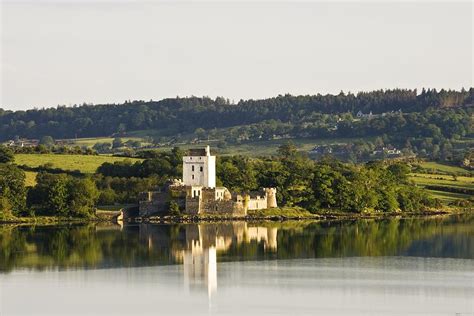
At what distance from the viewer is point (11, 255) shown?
217ft

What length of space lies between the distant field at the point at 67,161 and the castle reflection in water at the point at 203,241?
71.1 ft

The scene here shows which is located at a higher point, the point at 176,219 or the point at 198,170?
the point at 198,170

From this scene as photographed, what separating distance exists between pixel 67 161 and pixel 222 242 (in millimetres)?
40603

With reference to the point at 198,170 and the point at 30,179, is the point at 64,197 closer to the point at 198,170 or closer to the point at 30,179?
the point at 30,179

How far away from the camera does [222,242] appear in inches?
2884

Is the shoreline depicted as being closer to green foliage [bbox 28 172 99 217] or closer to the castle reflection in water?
green foliage [bbox 28 172 99 217]

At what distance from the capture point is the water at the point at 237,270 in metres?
47.5

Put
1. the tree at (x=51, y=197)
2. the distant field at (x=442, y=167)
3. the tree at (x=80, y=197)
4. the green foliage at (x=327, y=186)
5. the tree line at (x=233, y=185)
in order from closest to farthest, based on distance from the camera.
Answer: the tree at (x=51, y=197), the tree at (x=80, y=197), the tree line at (x=233, y=185), the green foliage at (x=327, y=186), the distant field at (x=442, y=167)

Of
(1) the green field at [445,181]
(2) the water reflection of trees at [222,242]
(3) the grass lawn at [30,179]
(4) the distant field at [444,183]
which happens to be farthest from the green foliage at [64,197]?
(4) the distant field at [444,183]

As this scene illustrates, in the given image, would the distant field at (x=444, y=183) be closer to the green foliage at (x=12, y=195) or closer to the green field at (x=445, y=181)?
the green field at (x=445, y=181)

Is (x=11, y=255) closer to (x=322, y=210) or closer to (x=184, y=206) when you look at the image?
(x=184, y=206)

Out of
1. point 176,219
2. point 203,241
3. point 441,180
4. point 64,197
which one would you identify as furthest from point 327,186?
point 441,180

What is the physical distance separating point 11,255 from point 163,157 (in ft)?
140

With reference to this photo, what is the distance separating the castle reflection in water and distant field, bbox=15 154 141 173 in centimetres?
2168
